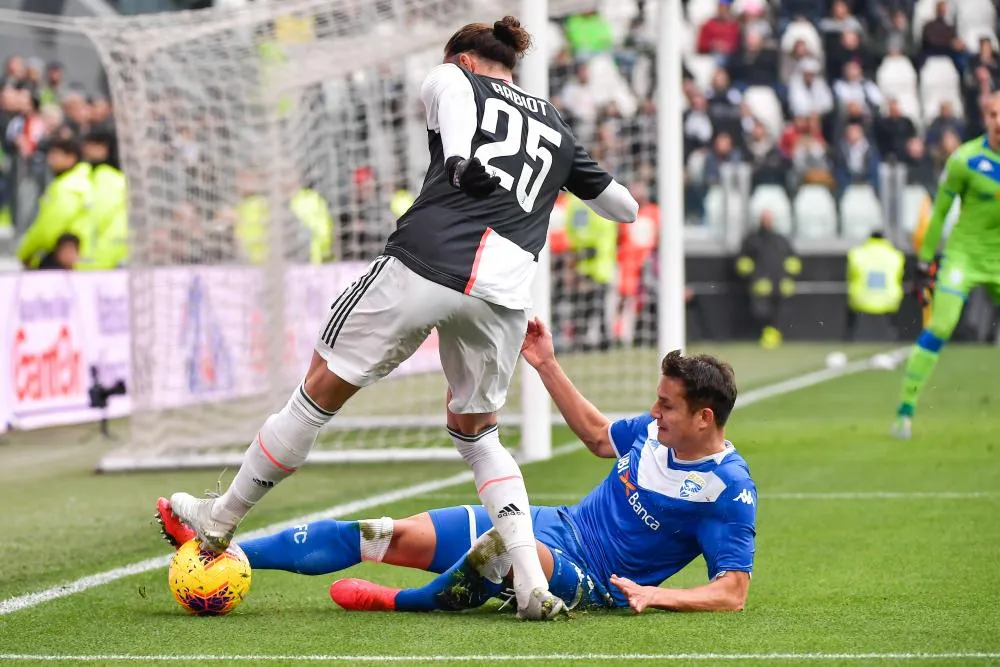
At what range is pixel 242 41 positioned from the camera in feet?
35.7

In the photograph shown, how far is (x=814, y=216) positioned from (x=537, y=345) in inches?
724

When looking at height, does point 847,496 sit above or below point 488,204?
below

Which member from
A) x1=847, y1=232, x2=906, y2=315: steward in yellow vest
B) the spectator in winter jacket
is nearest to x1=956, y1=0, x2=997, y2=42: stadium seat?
the spectator in winter jacket

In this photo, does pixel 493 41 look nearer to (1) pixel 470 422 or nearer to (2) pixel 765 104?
(1) pixel 470 422

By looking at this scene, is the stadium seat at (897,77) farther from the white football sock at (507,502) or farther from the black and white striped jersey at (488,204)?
the white football sock at (507,502)

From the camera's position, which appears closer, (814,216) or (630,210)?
(630,210)

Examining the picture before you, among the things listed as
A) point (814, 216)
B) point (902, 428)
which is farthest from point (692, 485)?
point (814, 216)

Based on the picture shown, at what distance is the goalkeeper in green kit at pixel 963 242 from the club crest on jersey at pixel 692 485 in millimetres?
5946

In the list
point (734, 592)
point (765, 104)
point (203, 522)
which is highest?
point (765, 104)

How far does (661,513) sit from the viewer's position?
5.18 m

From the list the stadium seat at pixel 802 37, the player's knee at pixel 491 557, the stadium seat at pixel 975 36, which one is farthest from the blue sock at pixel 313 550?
the stadium seat at pixel 975 36

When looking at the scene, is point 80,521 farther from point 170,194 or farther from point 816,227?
point 816,227

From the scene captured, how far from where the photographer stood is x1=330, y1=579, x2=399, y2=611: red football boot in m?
5.39

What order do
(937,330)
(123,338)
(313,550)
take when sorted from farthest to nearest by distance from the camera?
(123,338)
(937,330)
(313,550)
